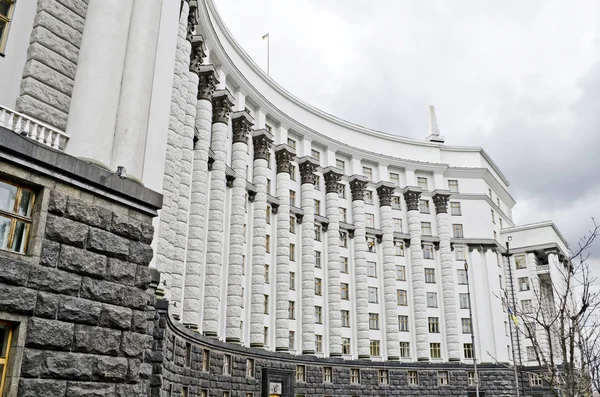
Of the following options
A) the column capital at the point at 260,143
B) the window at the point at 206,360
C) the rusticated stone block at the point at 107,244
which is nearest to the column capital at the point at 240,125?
the column capital at the point at 260,143

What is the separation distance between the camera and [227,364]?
107 feet

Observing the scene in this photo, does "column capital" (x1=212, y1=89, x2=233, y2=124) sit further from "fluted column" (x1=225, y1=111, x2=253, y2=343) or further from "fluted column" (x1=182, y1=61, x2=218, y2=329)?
"fluted column" (x1=225, y1=111, x2=253, y2=343)

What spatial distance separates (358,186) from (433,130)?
1629 centimetres

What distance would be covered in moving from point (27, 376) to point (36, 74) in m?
6.11

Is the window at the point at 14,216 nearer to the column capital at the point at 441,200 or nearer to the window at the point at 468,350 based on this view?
the window at the point at 468,350

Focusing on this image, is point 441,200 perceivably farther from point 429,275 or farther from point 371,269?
point 371,269

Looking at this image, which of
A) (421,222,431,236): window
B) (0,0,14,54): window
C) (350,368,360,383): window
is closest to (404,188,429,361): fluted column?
(421,222,431,236): window

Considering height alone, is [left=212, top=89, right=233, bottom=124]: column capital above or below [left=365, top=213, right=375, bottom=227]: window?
above

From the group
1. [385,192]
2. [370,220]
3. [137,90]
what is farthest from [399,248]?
[137,90]

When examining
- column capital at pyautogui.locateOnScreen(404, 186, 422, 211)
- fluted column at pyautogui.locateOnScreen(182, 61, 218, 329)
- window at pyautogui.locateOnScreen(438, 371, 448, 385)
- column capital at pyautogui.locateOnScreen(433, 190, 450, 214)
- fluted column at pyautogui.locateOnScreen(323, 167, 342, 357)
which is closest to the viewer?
fluted column at pyautogui.locateOnScreen(182, 61, 218, 329)

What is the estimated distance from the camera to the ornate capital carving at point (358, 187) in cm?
5066

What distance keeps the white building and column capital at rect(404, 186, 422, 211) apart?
148 mm

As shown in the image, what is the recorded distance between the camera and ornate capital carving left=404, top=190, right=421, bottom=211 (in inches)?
2108

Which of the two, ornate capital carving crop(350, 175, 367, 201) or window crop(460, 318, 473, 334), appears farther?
window crop(460, 318, 473, 334)
